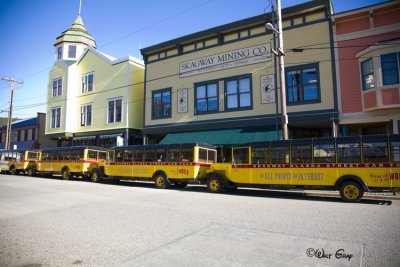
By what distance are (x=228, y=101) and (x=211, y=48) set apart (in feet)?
15.3

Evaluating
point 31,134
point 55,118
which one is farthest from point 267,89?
point 31,134

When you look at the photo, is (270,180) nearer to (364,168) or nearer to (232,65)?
(364,168)

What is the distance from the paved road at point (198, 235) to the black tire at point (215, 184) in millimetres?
4642

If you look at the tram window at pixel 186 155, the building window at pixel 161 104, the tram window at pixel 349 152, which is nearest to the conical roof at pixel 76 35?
the building window at pixel 161 104

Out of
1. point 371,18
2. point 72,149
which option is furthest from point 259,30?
point 72,149

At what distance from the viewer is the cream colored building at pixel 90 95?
2748 centimetres

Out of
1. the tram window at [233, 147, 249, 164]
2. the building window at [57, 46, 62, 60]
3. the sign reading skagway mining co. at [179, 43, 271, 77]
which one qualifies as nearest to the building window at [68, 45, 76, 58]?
the building window at [57, 46, 62, 60]

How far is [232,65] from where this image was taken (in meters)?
21.2

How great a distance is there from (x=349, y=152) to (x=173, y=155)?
30.1ft

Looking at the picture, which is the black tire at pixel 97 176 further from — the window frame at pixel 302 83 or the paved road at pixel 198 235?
the window frame at pixel 302 83

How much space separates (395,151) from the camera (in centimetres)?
1078

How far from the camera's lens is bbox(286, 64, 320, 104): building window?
18125 millimetres

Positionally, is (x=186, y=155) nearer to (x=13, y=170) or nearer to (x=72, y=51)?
(x=13, y=170)

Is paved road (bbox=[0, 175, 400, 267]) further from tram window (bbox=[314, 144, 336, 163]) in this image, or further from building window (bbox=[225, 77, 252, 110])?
building window (bbox=[225, 77, 252, 110])
